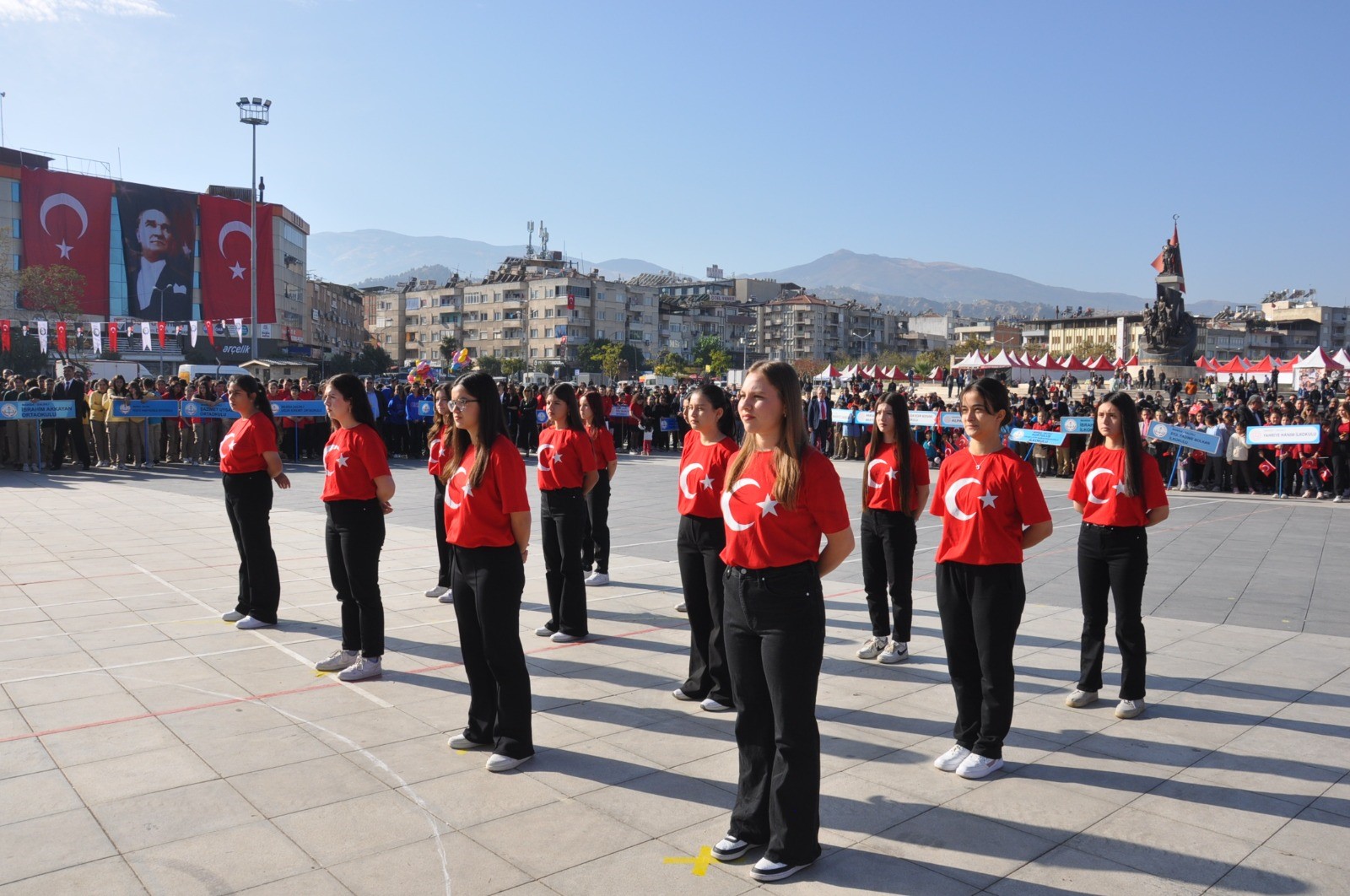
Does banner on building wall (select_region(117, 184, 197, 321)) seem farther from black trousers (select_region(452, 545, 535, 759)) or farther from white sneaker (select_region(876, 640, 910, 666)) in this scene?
black trousers (select_region(452, 545, 535, 759))

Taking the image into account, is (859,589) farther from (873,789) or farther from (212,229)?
(212,229)

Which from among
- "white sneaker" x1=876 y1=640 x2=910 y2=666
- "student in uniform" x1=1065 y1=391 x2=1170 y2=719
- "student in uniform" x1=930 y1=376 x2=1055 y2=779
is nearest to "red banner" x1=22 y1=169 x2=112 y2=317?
"white sneaker" x1=876 y1=640 x2=910 y2=666

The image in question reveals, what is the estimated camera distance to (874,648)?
7.06m

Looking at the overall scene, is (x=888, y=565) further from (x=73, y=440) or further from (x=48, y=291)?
(x=48, y=291)

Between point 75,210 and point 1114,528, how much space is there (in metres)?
85.3

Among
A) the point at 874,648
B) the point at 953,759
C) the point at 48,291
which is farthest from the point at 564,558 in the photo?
the point at 48,291

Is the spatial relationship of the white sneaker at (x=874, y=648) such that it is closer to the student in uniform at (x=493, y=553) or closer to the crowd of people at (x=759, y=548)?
the crowd of people at (x=759, y=548)

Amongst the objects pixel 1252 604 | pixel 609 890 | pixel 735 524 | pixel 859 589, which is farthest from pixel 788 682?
pixel 1252 604

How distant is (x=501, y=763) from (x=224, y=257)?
8724cm

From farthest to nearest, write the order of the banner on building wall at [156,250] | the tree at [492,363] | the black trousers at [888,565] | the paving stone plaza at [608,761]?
the tree at [492,363] → the banner on building wall at [156,250] → the black trousers at [888,565] → the paving stone plaza at [608,761]

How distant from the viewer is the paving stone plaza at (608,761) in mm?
3910

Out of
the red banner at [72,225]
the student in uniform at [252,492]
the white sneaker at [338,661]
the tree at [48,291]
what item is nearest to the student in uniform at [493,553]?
the white sneaker at [338,661]

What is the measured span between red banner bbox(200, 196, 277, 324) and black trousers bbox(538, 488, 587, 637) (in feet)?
270

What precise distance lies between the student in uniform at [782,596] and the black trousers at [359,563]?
3220 millimetres
